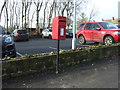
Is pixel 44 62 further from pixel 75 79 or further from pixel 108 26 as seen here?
pixel 108 26

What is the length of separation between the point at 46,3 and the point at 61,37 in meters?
36.1

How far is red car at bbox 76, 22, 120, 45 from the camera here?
8875 millimetres

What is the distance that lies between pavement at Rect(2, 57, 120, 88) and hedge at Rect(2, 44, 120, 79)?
0.72ft

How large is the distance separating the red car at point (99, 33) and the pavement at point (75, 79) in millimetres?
4275

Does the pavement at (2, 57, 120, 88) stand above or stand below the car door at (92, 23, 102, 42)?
below

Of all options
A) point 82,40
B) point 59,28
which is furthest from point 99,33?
point 59,28

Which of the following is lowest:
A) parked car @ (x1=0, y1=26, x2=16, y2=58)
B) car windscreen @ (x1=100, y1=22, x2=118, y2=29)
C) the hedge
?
the hedge

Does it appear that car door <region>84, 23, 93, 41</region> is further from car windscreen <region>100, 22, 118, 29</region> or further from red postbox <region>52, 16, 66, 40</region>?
red postbox <region>52, 16, 66, 40</region>

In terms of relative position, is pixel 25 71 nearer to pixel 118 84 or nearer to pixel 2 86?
pixel 2 86

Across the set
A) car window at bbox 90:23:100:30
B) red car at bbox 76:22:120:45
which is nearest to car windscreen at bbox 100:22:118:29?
red car at bbox 76:22:120:45

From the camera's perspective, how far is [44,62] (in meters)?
4.74

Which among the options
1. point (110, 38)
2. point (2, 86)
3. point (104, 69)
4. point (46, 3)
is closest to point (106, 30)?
point (110, 38)

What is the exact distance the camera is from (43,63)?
15.5 feet

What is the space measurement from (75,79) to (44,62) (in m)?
1.20
